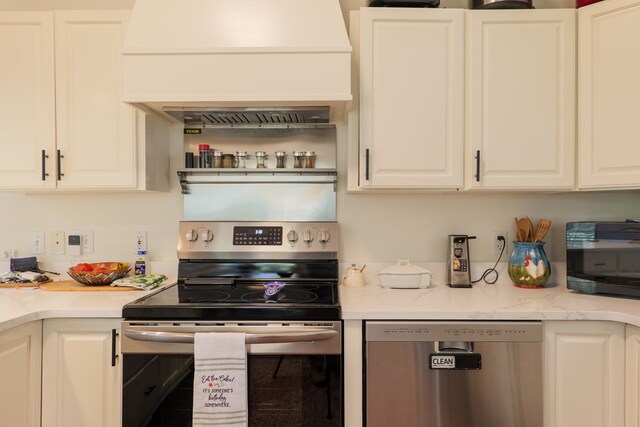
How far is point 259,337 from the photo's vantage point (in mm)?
1378

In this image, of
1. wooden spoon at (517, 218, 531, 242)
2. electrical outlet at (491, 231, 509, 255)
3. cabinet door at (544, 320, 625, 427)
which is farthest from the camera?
electrical outlet at (491, 231, 509, 255)

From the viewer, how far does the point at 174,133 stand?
211 cm

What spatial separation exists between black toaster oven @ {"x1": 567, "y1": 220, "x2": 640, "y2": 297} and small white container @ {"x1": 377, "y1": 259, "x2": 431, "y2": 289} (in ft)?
2.14

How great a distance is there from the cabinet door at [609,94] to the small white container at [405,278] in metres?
0.81

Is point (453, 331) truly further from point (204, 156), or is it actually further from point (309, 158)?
point (204, 156)

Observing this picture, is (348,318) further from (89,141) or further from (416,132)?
(89,141)

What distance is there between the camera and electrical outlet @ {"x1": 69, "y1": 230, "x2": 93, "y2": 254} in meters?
2.12

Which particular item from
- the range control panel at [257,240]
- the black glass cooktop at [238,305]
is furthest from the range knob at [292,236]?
the black glass cooktop at [238,305]

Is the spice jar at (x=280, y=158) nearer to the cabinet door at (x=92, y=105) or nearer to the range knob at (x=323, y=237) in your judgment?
the range knob at (x=323, y=237)

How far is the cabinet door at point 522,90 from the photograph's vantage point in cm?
173

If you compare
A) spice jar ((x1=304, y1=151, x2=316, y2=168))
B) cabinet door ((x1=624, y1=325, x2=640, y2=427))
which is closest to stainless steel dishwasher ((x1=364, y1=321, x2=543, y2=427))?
cabinet door ((x1=624, y1=325, x2=640, y2=427))

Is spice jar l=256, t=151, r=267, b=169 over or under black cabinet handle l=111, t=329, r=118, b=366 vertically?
over

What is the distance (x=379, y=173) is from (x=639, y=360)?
117 cm

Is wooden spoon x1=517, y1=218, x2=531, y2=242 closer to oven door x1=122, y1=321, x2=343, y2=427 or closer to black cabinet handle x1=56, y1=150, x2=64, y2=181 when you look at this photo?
oven door x1=122, y1=321, x2=343, y2=427
